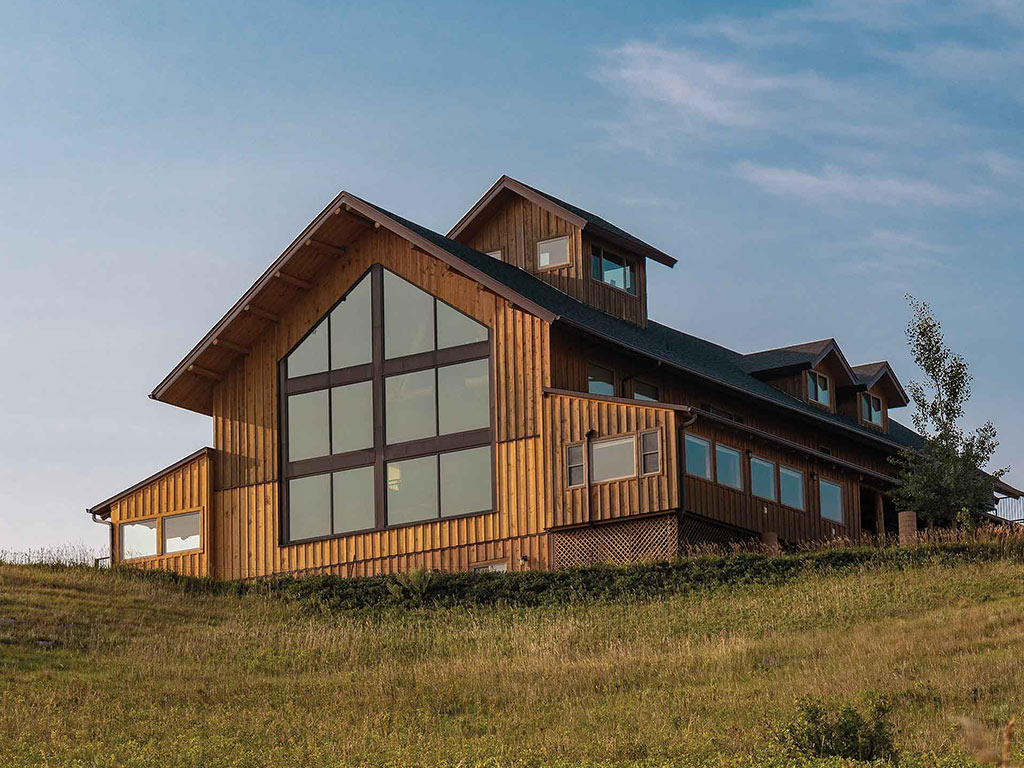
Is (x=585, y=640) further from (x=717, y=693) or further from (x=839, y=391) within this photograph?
(x=839, y=391)

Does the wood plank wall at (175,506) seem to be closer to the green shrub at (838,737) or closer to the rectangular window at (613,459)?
the rectangular window at (613,459)

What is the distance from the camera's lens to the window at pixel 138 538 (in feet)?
126

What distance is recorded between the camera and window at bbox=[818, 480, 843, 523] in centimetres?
3725

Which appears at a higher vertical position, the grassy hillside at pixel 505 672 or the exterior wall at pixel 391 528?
the exterior wall at pixel 391 528

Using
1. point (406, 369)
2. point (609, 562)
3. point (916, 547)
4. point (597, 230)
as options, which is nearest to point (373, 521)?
point (406, 369)

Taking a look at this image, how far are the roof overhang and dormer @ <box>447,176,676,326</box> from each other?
4.64 metres

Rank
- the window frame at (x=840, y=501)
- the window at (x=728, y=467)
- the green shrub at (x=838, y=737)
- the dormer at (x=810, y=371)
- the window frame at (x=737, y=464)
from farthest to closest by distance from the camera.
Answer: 1. the dormer at (x=810, y=371)
2. the window frame at (x=840, y=501)
3. the window at (x=728, y=467)
4. the window frame at (x=737, y=464)
5. the green shrub at (x=838, y=737)

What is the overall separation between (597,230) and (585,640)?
54.4 feet

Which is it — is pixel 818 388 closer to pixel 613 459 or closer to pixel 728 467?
pixel 728 467

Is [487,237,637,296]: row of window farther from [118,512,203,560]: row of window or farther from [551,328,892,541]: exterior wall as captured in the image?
[118,512,203,560]: row of window

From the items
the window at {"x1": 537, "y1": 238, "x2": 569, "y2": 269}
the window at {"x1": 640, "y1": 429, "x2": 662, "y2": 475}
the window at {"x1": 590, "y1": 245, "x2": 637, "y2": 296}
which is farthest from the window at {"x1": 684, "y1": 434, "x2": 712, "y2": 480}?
the window at {"x1": 537, "y1": 238, "x2": 569, "y2": 269}

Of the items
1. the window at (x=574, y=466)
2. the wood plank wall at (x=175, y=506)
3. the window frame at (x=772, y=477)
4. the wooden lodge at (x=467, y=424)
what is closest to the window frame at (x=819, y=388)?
the wooden lodge at (x=467, y=424)

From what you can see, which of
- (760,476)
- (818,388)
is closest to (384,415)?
(760,476)

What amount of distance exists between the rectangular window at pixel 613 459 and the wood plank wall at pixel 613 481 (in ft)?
0.47
